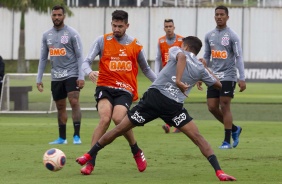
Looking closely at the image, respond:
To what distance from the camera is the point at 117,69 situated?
12.7 meters

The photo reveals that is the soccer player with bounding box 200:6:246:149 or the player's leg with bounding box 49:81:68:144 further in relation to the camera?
the player's leg with bounding box 49:81:68:144

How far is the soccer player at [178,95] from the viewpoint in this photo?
1118 cm

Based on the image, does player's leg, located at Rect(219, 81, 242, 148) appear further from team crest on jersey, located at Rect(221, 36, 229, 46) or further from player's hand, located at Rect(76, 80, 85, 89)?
player's hand, located at Rect(76, 80, 85, 89)

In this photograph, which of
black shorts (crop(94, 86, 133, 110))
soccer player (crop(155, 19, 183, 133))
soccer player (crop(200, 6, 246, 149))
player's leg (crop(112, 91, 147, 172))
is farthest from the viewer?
soccer player (crop(155, 19, 183, 133))

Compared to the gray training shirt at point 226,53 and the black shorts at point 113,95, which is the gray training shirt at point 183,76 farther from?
the gray training shirt at point 226,53

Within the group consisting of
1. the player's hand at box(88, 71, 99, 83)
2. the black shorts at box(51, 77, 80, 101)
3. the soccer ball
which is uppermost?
the player's hand at box(88, 71, 99, 83)

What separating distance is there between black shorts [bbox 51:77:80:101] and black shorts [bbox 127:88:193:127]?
4.87 meters

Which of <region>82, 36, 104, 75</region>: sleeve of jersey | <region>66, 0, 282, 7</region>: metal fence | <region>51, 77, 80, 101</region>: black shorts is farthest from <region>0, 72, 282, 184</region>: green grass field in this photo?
<region>66, 0, 282, 7</region>: metal fence

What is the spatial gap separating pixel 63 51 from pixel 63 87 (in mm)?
669

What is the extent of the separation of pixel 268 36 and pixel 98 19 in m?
11.7

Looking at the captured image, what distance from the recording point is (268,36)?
6297 centimetres

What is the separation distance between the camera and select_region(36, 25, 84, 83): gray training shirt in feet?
53.4

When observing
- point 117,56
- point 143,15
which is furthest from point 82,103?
point 143,15

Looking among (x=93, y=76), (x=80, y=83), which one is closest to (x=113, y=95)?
(x=93, y=76)
